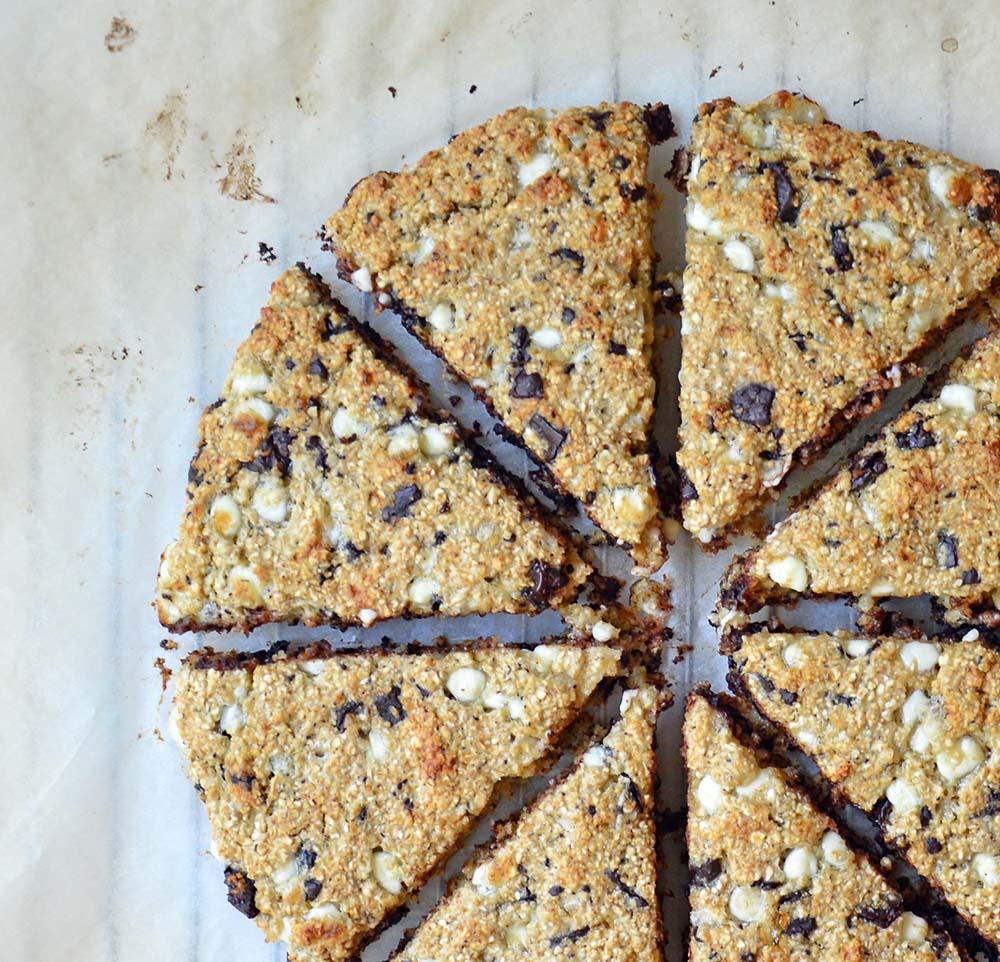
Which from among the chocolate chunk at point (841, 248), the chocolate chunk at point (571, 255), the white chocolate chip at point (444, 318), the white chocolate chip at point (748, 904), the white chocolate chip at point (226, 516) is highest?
the chocolate chunk at point (571, 255)

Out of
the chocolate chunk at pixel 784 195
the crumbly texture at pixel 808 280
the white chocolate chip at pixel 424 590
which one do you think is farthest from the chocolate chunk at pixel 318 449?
the chocolate chunk at pixel 784 195

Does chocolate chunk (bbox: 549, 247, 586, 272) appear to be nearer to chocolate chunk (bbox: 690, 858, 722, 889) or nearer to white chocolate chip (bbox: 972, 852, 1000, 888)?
chocolate chunk (bbox: 690, 858, 722, 889)

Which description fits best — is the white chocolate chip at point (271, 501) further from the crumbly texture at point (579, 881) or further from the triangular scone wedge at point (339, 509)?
the crumbly texture at point (579, 881)

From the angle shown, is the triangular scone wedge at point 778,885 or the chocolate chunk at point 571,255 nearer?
the triangular scone wedge at point 778,885

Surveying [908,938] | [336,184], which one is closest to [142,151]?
[336,184]

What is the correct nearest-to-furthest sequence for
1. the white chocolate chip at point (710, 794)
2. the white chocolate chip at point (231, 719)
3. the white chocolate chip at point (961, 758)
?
1. the white chocolate chip at point (961, 758)
2. the white chocolate chip at point (710, 794)
3. the white chocolate chip at point (231, 719)

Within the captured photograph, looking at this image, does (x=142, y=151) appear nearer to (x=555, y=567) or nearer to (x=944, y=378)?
(x=555, y=567)
